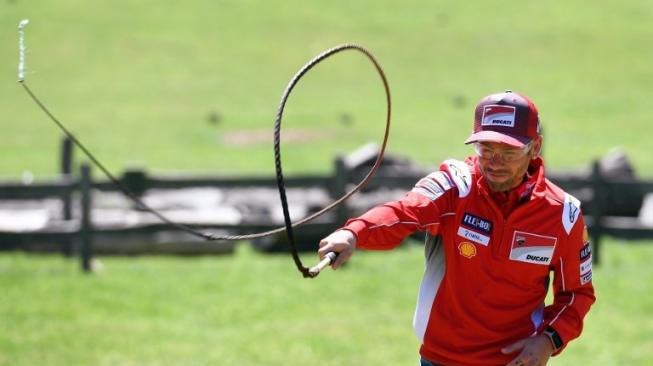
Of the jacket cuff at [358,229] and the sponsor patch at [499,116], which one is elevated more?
the sponsor patch at [499,116]

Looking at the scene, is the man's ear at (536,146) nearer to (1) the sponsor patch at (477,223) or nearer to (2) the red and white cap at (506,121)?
(2) the red and white cap at (506,121)

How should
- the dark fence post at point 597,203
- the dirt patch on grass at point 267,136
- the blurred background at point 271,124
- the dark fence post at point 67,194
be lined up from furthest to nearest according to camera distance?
the dirt patch on grass at point 267,136, the dark fence post at point 597,203, the dark fence post at point 67,194, the blurred background at point 271,124

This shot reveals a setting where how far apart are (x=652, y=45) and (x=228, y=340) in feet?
125

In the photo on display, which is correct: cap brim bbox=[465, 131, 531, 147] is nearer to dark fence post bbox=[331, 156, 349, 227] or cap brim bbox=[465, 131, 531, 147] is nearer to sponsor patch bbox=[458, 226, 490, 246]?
sponsor patch bbox=[458, 226, 490, 246]

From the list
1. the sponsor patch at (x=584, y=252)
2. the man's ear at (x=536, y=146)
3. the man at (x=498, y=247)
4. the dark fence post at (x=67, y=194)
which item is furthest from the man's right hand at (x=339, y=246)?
the dark fence post at (x=67, y=194)

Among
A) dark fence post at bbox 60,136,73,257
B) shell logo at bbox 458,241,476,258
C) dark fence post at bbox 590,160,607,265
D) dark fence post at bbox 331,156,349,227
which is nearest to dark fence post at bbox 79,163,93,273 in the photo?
dark fence post at bbox 60,136,73,257

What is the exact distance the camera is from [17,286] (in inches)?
467

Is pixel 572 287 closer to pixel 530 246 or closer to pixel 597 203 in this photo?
pixel 530 246

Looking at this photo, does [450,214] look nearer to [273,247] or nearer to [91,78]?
[273,247]

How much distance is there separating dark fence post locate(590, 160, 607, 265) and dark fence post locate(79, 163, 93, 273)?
6244 millimetres

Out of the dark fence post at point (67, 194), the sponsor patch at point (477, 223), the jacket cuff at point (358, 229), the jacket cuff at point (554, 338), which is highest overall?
the jacket cuff at point (358, 229)

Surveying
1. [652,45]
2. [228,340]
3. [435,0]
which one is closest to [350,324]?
[228,340]

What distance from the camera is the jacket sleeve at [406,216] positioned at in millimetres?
4371

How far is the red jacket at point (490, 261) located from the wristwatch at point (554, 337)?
0.08 ft
